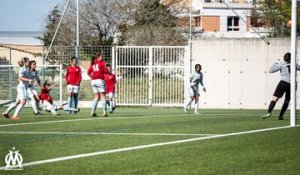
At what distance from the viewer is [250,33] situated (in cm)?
8456

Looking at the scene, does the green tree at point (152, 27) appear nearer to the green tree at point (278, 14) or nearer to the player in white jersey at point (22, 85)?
the green tree at point (278, 14)

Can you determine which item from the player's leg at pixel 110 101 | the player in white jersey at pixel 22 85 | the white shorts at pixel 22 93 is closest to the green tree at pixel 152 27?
the player's leg at pixel 110 101

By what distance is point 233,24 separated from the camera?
89.2m

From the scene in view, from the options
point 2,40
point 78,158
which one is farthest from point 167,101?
point 78,158

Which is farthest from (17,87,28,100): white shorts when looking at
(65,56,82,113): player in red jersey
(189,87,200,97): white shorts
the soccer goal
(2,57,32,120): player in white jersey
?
the soccer goal

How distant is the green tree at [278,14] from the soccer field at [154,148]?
127ft

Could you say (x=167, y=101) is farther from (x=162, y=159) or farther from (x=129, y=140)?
(x=162, y=159)

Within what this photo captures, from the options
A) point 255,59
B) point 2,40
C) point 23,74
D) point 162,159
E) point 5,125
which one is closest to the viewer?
point 162,159

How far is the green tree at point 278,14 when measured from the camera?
56375 millimetres

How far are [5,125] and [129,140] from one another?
5.76 m

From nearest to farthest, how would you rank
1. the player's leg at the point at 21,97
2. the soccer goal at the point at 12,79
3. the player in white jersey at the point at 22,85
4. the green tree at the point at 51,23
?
1. the player's leg at the point at 21,97
2. the player in white jersey at the point at 22,85
3. the soccer goal at the point at 12,79
4. the green tree at the point at 51,23

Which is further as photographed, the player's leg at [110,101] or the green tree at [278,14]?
the green tree at [278,14]

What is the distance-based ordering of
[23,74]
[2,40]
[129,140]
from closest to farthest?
[129,140], [23,74], [2,40]

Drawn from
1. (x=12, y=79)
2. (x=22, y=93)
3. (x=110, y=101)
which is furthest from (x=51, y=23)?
(x=22, y=93)
